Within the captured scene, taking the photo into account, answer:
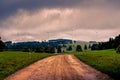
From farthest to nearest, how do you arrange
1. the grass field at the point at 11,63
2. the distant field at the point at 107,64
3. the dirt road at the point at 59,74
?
the grass field at the point at 11,63, the distant field at the point at 107,64, the dirt road at the point at 59,74

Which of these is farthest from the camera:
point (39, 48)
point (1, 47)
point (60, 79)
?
point (39, 48)

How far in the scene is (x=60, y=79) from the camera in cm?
2373

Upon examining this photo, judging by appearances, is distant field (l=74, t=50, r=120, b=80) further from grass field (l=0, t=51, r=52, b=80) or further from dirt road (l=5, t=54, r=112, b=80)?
grass field (l=0, t=51, r=52, b=80)

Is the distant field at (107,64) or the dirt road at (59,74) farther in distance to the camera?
the distant field at (107,64)

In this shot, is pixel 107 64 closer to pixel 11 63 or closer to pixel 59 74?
pixel 11 63

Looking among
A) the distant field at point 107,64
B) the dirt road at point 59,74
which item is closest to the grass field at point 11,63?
the dirt road at point 59,74

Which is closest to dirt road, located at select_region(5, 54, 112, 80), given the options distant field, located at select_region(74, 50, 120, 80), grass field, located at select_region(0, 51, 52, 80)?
distant field, located at select_region(74, 50, 120, 80)

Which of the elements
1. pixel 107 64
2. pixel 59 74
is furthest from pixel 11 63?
pixel 59 74

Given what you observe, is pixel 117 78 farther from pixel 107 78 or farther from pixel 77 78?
pixel 77 78

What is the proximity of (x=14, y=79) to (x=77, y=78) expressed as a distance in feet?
15.6

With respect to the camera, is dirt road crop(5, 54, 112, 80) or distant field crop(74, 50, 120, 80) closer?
dirt road crop(5, 54, 112, 80)

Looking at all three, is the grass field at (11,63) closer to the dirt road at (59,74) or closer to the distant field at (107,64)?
the dirt road at (59,74)

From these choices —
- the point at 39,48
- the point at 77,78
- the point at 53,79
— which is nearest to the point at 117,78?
the point at 77,78

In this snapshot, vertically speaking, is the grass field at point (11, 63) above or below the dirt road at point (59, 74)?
above
